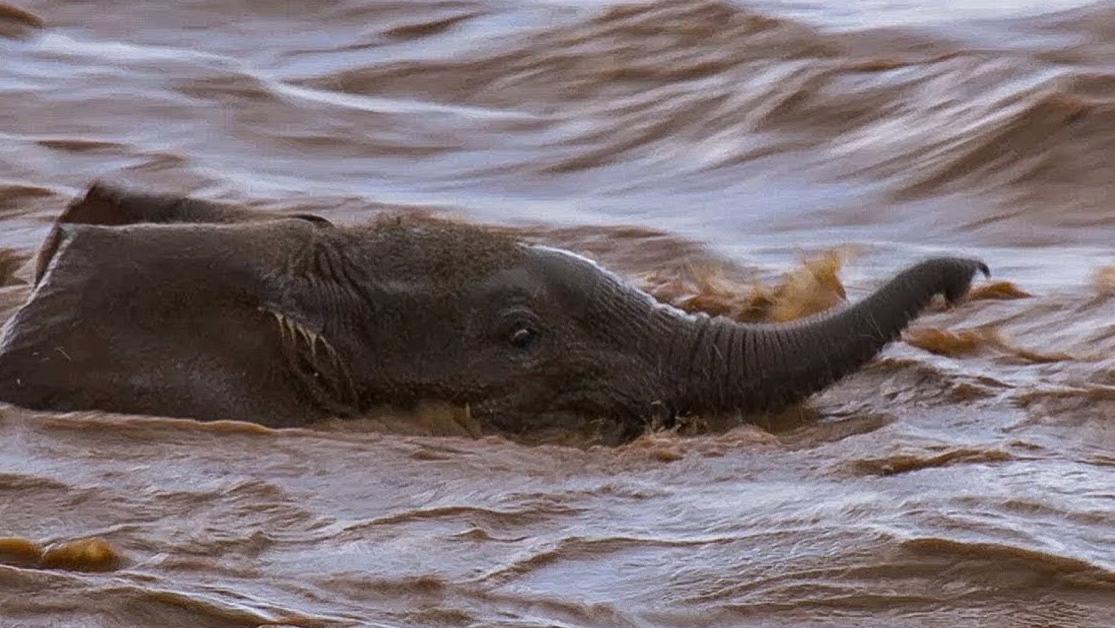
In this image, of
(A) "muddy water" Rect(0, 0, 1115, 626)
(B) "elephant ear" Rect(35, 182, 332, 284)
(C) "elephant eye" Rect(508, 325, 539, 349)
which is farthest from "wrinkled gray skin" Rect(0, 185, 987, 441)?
(B) "elephant ear" Rect(35, 182, 332, 284)

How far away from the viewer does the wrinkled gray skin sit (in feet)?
19.5

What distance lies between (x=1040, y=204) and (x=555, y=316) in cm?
348

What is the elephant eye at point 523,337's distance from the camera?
19.5 ft

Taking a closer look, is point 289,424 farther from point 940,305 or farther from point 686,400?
point 940,305

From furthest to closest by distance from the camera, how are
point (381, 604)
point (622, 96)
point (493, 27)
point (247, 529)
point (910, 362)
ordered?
point (493, 27)
point (622, 96)
point (910, 362)
point (247, 529)
point (381, 604)

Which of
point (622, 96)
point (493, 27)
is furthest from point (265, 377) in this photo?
point (493, 27)

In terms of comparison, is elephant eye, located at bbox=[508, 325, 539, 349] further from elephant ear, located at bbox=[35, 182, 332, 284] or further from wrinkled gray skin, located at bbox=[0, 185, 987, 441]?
elephant ear, located at bbox=[35, 182, 332, 284]

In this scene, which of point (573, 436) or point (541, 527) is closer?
point (541, 527)

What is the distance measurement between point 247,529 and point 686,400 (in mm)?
1315

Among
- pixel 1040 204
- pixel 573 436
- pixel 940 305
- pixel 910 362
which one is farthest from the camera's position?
pixel 1040 204

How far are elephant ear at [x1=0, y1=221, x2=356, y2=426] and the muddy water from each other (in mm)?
108

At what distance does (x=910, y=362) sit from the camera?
657 centimetres

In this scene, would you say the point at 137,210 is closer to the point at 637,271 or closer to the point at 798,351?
the point at 798,351

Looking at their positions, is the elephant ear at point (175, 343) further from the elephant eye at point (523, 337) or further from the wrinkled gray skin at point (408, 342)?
the elephant eye at point (523, 337)
